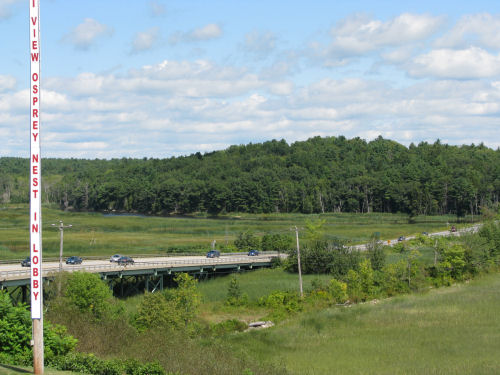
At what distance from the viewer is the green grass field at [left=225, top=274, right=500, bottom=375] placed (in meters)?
37.3

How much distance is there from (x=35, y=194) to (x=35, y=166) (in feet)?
2.93

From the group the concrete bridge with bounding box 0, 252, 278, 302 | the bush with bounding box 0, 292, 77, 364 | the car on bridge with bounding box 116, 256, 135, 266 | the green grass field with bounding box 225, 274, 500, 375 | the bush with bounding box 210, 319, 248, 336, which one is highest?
the bush with bounding box 0, 292, 77, 364

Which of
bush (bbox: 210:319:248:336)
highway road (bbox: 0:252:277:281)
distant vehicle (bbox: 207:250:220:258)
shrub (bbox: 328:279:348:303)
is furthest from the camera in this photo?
distant vehicle (bbox: 207:250:220:258)

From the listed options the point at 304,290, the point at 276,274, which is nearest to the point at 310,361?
the point at 304,290

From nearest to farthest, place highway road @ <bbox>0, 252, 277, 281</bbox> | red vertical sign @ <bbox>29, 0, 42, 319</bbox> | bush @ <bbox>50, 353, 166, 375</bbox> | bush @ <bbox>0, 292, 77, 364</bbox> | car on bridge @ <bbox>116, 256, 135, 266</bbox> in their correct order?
1. red vertical sign @ <bbox>29, 0, 42, 319</bbox>
2. bush @ <bbox>50, 353, 166, 375</bbox>
3. bush @ <bbox>0, 292, 77, 364</bbox>
4. highway road @ <bbox>0, 252, 277, 281</bbox>
5. car on bridge @ <bbox>116, 256, 135, 266</bbox>

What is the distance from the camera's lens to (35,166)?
18.3 meters

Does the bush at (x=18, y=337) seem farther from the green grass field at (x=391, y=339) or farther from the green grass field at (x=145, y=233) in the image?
the green grass field at (x=145, y=233)

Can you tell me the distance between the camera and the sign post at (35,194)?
18172 mm

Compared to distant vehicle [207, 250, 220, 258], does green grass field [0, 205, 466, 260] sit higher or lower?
higher

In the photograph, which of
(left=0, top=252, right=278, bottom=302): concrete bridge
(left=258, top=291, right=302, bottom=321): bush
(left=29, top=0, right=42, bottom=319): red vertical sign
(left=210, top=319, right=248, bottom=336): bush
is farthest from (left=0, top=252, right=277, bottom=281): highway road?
(left=29, top=0, right=42, bottom=319): red vertical sign

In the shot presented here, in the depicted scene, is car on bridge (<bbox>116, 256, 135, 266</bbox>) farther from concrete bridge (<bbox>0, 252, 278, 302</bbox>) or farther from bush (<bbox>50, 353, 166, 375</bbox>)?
bush (<bbox>50, 353, 166, 375</bbox>)

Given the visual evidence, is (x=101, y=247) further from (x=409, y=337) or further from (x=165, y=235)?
(x=409, y=337)

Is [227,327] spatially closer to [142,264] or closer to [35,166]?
[142,264]

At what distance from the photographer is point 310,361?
39.0 m
